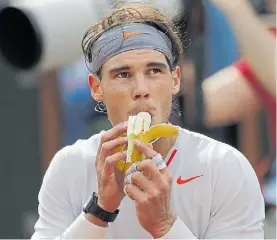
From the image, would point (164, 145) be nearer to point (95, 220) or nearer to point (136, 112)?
point (136, 112)

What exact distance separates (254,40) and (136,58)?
1.07 meters

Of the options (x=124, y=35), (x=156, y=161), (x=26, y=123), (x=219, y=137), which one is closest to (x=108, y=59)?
(x=124, y=35)

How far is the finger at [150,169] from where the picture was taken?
189 cm

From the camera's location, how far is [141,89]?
204 cm

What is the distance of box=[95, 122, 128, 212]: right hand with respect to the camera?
75.9 inches

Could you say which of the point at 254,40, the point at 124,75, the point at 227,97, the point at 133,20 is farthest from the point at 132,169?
the point at 227,97

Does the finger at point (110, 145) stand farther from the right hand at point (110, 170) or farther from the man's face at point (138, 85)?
the man's face at point (138, 85)

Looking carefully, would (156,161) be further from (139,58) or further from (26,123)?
(26,123)

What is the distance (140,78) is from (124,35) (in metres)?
0.11

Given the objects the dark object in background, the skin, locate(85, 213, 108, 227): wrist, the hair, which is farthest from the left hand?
the dark object in background

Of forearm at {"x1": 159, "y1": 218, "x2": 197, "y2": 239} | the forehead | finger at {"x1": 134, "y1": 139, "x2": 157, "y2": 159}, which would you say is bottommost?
forearm at {"x1": 159, "y1": 218, "x2": 197, "y2": 239}

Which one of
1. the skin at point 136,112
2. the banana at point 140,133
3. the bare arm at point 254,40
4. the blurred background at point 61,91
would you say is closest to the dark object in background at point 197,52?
the blurred background at point 61,91

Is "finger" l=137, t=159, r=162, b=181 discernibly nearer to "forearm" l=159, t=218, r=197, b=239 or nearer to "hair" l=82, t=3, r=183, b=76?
"forearm" l=159, t=218, r=197, b=239

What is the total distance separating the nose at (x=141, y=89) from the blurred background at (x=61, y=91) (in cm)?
29
